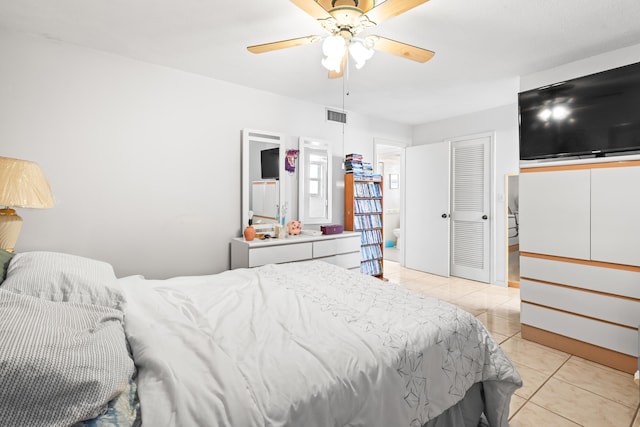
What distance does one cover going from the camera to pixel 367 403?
112cm

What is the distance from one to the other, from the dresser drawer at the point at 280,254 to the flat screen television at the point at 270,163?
94 centimetres

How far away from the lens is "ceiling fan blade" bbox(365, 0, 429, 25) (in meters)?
1.57

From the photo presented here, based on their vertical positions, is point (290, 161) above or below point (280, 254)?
above

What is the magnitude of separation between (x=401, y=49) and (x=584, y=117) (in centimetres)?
186

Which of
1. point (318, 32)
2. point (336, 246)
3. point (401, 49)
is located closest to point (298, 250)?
point (336, 246)

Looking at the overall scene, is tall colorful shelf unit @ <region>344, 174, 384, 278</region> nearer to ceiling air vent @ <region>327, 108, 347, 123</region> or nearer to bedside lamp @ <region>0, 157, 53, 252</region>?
ceiling air vent @ <region>327, 108, 347, 123</region>

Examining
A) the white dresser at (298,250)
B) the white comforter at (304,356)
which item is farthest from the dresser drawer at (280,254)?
the white comforter at (304,356)

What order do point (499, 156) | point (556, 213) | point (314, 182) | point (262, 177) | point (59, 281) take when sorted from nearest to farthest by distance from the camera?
point (59, 281), point (556, 213), point (262, 177), point (314, 182), point (499, 156)

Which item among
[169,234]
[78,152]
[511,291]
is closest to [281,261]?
[169,234]

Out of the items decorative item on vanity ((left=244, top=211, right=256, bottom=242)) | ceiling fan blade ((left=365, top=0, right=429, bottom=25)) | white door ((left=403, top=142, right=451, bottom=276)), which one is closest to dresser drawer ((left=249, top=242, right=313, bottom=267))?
decorative item on vanity ((left=244, top=211, right=256, bottom=242))

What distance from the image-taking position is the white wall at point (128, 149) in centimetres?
249

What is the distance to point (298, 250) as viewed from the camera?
358 cm

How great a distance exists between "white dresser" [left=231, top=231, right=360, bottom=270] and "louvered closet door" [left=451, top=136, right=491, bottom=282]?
73.8 inches

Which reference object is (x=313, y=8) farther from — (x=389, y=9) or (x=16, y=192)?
(x=16, y=192)
